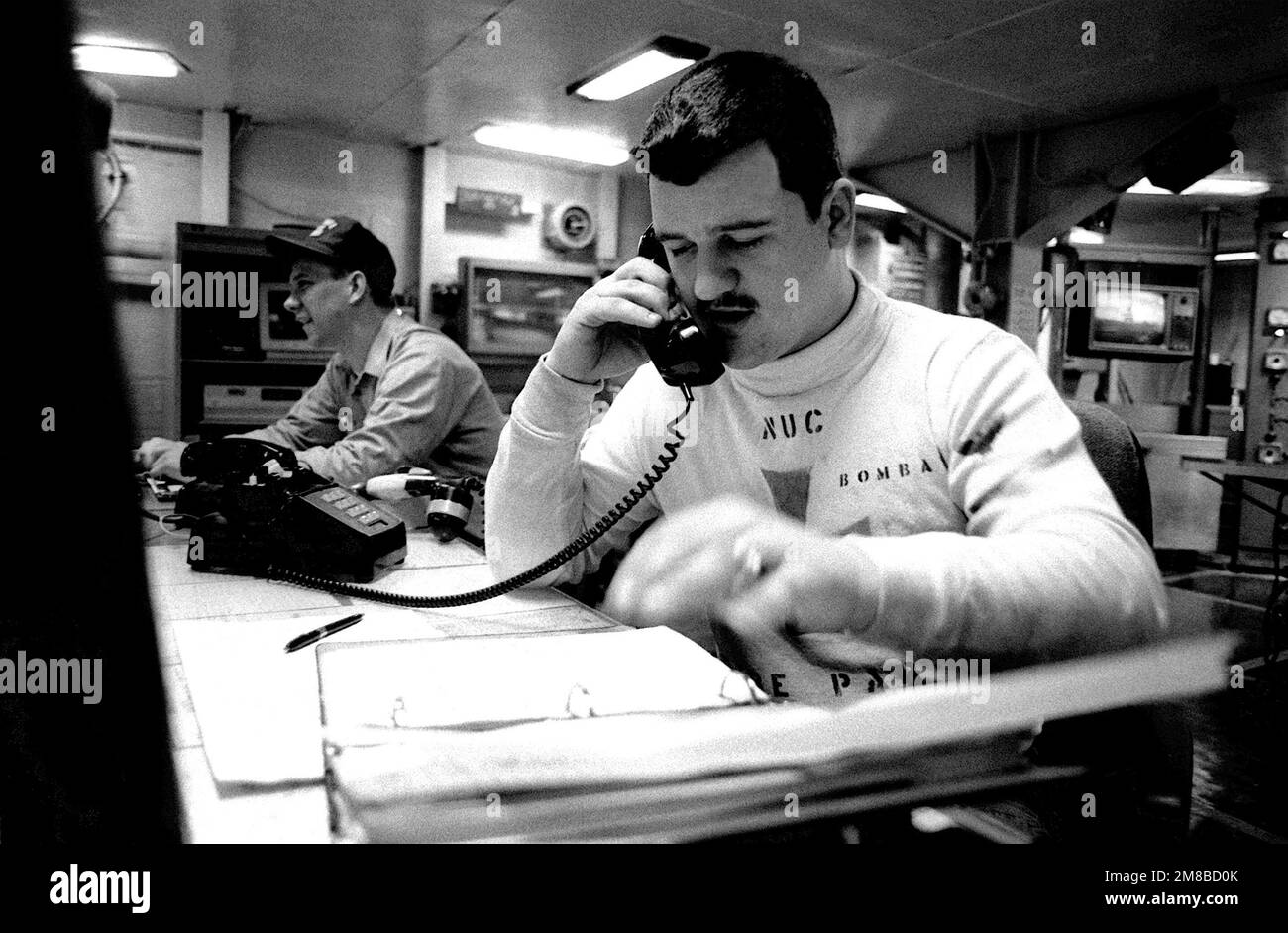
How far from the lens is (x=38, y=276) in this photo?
0.25 meters

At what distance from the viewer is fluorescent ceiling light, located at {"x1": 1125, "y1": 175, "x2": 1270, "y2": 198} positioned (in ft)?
17.9

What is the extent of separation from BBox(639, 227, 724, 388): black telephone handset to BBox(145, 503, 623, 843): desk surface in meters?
0.30

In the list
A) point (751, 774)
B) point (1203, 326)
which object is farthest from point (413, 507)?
point (1203, 326)

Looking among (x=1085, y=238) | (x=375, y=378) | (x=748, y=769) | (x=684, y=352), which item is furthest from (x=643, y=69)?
(x=1085, y=238)

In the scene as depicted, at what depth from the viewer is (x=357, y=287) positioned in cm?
249

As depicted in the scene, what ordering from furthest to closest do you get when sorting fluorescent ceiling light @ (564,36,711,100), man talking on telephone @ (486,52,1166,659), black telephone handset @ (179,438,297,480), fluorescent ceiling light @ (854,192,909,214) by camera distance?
fluorescent ceiling light @ (854,192,909,214), fluorescent ceiling light @ (564,36,711,100), black telephone handset @ (179,438,297,480), man talking on telephone @ (486,52,1166,659)

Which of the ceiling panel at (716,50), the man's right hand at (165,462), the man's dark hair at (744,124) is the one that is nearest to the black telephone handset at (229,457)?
the man's right hand at (165,462)

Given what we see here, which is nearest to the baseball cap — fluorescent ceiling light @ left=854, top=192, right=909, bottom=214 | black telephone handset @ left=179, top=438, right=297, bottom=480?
black telephone handset @ left=179, top=438, right=297, bottom=480

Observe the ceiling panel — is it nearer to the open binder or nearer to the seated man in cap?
the seated man in cap

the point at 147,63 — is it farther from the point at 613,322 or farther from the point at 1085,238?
the point at 1085,238

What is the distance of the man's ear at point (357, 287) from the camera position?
248cm

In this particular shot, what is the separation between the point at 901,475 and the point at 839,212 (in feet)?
1.06

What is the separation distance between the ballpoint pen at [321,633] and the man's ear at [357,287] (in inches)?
66.1

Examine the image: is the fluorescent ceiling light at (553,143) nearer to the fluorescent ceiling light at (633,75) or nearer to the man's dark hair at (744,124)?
the fluorescent ceiling light at (633,75)
